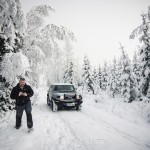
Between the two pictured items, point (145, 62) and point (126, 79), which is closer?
point (145, 62)

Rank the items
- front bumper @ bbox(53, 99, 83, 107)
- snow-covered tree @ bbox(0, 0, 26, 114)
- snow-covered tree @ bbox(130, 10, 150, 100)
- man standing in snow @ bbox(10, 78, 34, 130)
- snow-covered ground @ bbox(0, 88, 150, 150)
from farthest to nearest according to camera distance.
A: 1. snow-covered tree @ bbox(130, 10, 150, 100)
2. front bumper @ bbox(53, 99, 83, 107)
3. snow-covered tree @ bbox(0, 0, 26, 114)
4. man standing in snow @ bbox(10, 78, 34, 130)
5. snow-covered ground @ bbox(0, 88, 150, 150)

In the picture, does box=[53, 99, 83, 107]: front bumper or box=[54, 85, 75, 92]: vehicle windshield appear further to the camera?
box=[54, 85, 75, 92]: vehicle windshield

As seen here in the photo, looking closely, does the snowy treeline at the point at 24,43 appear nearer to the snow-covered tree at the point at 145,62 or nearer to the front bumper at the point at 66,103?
the front bumper at the point at 66,103

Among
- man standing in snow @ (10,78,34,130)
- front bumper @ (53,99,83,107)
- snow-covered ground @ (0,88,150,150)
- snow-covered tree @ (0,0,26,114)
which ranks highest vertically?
snow-covered tree @ (0,0,26,114)

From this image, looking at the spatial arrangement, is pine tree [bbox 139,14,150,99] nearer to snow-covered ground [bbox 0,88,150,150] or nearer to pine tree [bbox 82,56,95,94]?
snow-covered ground [bbox 0,88,150,150]

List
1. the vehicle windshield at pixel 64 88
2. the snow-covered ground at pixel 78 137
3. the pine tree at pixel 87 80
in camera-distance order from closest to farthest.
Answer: the snow-covered ground at pixel 78 137
the vehicle windshield at pixel 64 88
the pine tree at pixel 87 80

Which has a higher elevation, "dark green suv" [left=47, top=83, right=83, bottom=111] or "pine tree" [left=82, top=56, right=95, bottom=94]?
"pine tree" [left=82, top=56, right=95, bottom=94]

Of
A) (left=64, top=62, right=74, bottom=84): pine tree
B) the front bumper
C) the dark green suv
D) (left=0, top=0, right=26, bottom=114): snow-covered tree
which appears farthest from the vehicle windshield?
(left=64, top=62, right=74, bottom=84): pine tree

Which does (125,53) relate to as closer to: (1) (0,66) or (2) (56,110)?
(2) (56,110)

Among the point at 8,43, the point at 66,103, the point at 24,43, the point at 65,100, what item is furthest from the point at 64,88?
the point at 8,43

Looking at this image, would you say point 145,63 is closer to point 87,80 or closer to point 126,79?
point 126,79

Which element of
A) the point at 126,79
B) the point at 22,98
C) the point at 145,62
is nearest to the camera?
the point at 22,98

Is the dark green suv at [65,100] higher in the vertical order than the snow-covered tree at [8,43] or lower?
lower

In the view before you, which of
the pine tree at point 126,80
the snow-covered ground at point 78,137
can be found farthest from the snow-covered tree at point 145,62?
the snow-covered ground at point 78,137
